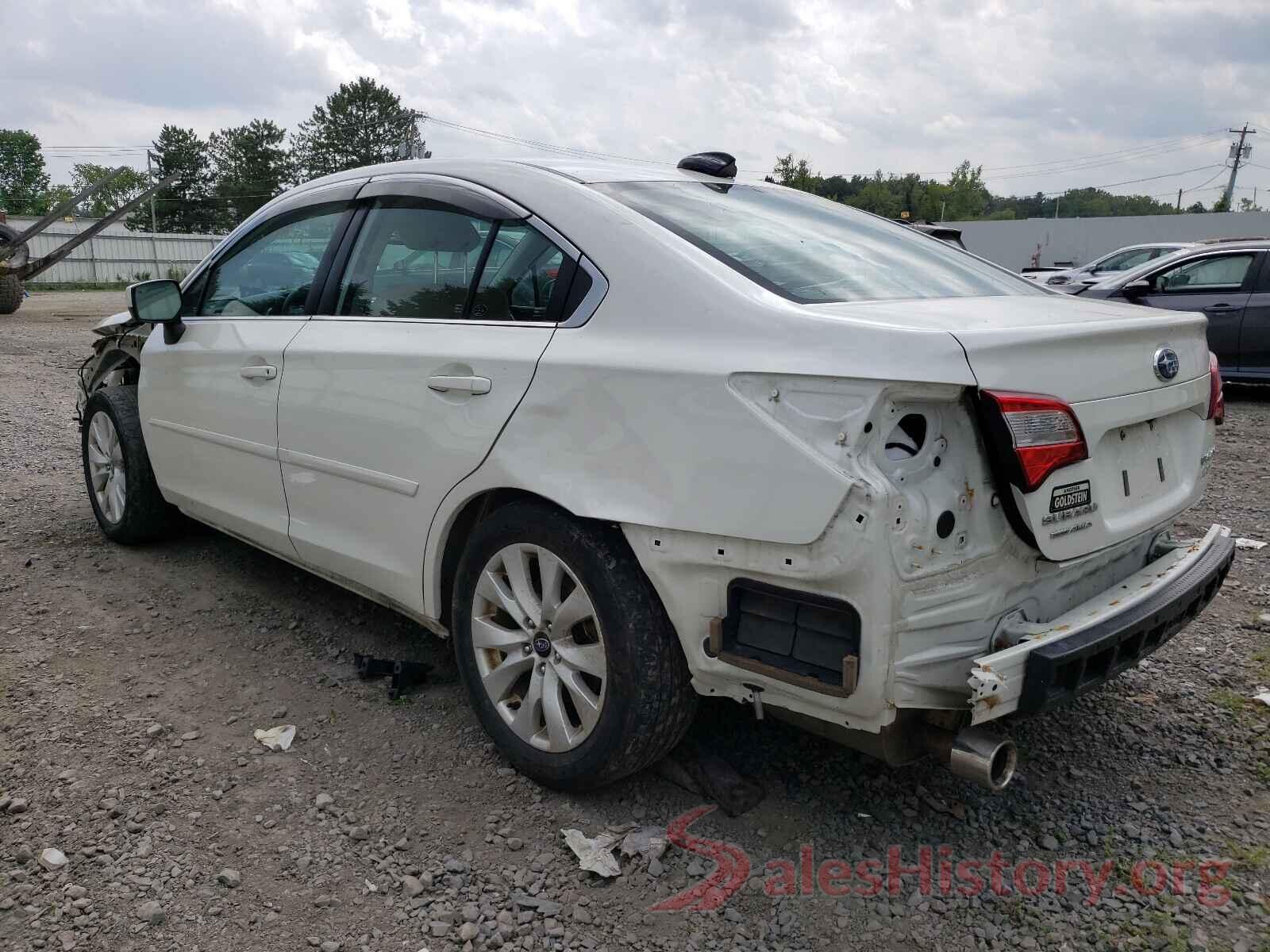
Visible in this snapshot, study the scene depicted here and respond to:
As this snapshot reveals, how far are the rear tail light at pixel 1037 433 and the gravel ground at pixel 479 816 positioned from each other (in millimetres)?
1056

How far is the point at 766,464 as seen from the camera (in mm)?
2184

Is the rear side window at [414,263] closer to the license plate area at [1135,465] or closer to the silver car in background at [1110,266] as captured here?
the license plate area at [1135,465]

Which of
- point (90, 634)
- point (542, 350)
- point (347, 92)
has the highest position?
point (347, 92)

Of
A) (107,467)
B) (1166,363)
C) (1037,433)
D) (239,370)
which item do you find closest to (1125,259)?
(1166,363)

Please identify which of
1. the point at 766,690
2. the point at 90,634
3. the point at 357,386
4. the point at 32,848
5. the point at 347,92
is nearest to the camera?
the point at 766,690

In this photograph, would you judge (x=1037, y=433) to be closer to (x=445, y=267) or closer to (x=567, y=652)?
(x=567, y=652)

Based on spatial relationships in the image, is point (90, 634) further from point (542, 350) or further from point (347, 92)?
point (347, 92)

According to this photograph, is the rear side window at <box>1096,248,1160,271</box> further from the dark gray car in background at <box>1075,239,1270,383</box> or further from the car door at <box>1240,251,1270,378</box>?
the car door at <box>1240,251,1270,378</box>

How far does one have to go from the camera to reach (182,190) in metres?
78.0

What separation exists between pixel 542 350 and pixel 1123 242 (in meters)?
46.1

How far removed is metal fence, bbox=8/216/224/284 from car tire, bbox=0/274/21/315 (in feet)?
53.5

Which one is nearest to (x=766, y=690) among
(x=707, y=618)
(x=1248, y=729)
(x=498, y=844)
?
(x=707, y=618)

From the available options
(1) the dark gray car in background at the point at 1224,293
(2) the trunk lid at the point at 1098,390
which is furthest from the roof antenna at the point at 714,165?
(1) the dark gray car in background at the point at 1224,293

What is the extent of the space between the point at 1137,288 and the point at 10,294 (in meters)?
19.5
